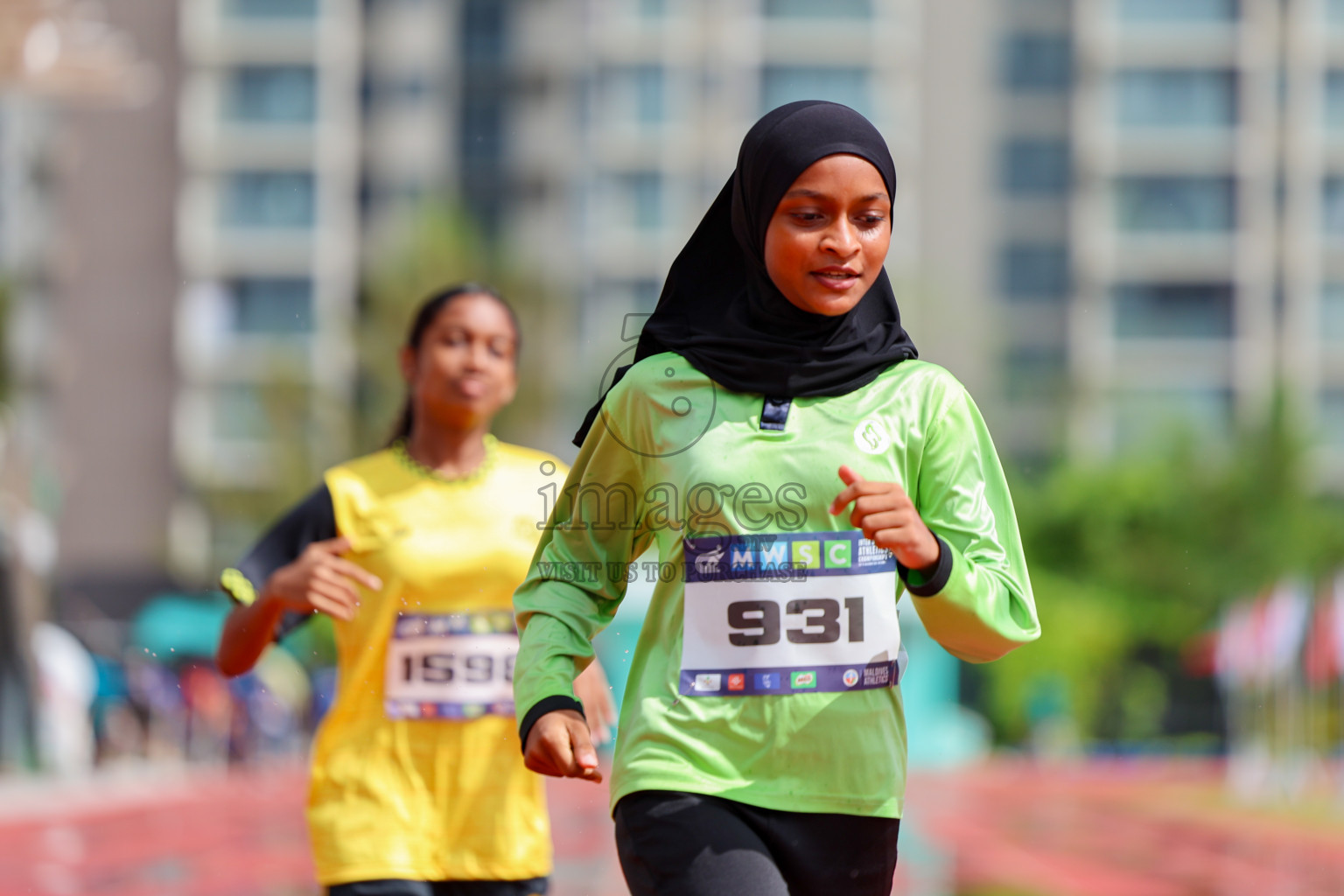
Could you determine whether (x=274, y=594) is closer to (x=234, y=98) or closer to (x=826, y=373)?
(x=826, y=373)

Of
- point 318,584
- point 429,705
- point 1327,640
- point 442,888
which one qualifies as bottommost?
point 1327,640

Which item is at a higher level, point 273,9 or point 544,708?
point 273,9

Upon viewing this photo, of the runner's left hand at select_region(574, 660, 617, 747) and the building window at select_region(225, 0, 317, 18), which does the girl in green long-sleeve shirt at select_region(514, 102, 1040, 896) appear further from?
the building window at select_region(225, 0, 317, 18)

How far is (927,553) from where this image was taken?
2512 millimetres

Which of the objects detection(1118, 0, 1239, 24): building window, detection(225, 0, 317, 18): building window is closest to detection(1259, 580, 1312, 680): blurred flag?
detection(1118, 0, 1239, 24): building window

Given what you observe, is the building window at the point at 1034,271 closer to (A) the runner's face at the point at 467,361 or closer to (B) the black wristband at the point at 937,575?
(A) the runner's face at the point at 467,361

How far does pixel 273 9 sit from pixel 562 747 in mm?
49007

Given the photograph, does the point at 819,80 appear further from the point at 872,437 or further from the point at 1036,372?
the point at 872,437

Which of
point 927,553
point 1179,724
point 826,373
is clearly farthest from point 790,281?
point 1179,724

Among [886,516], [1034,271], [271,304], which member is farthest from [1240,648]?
[271,304]

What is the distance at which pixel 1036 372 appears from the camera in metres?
49.2

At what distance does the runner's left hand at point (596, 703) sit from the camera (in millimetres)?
4027

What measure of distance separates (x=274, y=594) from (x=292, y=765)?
88.7 feet

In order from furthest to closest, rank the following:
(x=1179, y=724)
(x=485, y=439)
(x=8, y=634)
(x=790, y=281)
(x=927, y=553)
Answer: (x=1179, y=724) < (x=8, y=634) < (x=485, y=439) < (x=790, y=281) < (x=927, y=553)
